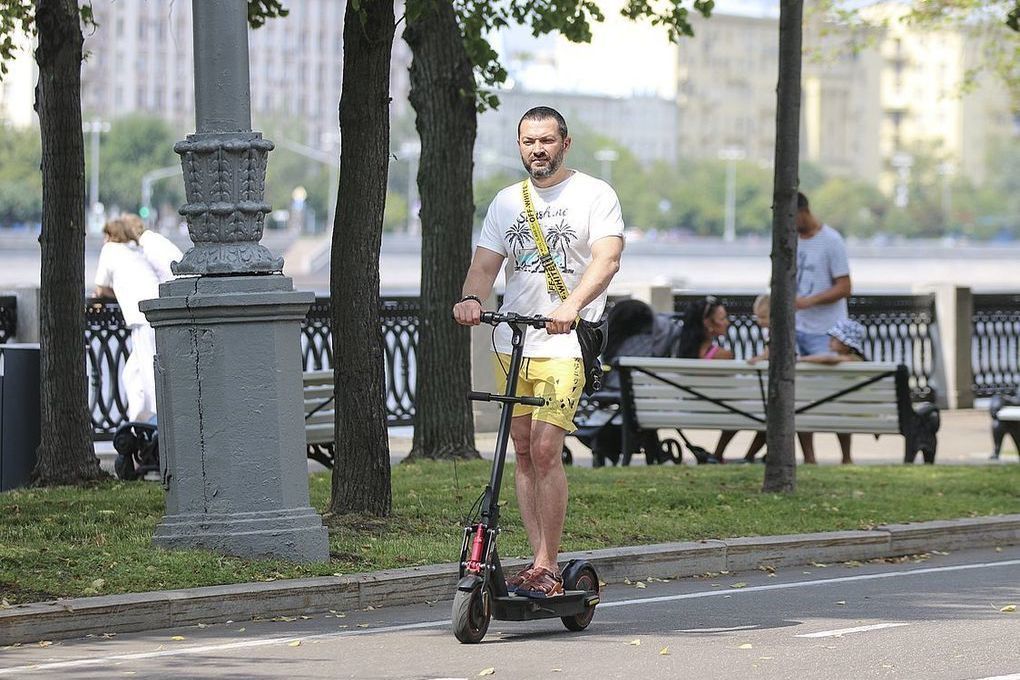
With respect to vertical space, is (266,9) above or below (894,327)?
above

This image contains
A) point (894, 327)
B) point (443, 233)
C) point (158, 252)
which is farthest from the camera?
point (894, 327)

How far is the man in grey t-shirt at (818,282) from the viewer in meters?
14.1

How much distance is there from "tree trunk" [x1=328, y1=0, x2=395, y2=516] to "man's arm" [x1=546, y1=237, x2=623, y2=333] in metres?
2.44

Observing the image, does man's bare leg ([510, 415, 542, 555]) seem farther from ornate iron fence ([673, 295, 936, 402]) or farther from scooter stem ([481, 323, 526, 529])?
ornate iron fence ([673, 295, 936, 402])

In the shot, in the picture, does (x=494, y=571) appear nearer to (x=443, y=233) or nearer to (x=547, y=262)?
(x=547, y=262)

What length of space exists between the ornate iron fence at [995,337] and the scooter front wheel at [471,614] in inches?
640

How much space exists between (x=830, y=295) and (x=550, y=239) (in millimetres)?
7208

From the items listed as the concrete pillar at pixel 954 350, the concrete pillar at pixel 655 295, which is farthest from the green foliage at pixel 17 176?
the concrete pillar at pixel 655 295

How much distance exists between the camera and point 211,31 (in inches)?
332

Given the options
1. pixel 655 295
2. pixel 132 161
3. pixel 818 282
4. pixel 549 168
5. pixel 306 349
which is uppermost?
pixel 132 161

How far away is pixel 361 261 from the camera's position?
952cm

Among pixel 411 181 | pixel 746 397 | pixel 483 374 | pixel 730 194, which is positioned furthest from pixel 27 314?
pixel 730 194

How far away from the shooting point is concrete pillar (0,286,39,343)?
15.4 m

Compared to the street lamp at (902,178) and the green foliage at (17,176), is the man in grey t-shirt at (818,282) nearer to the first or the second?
the green foliage at (17,176)
